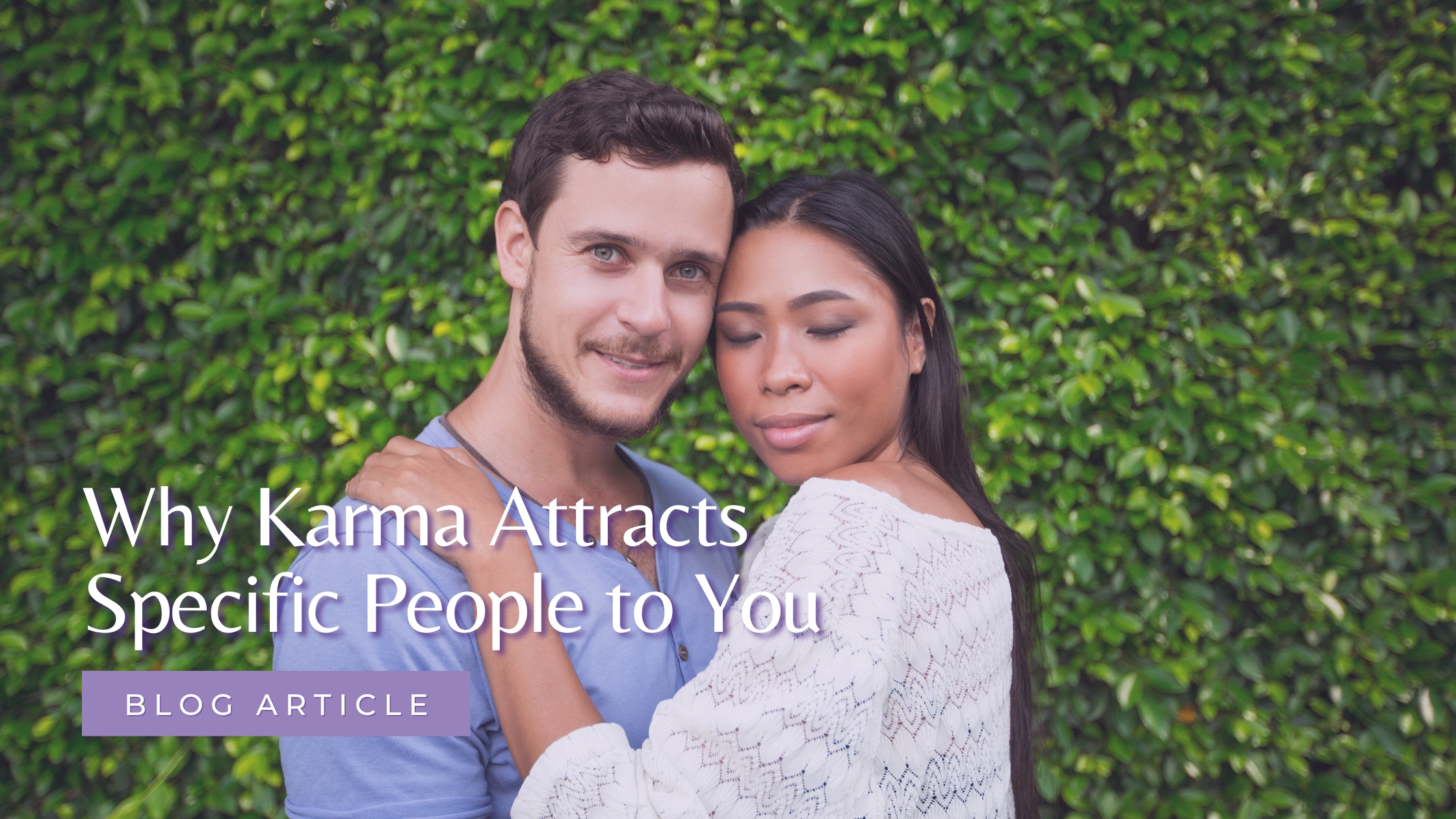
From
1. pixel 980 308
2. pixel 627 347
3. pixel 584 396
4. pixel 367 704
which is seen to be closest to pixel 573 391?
pixel 584 396

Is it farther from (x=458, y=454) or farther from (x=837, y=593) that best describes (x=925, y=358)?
(x=458, y=454)

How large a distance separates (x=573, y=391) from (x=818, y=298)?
572 millimetres

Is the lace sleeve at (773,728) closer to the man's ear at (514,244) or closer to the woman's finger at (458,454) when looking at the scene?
the woman's finger at (458,454)

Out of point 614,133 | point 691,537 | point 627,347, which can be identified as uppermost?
point 614,133

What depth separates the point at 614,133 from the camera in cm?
166

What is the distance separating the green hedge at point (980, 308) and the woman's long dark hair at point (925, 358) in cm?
55

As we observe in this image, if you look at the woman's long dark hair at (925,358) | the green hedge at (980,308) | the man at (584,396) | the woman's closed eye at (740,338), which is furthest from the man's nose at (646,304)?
the green hedge at (980,308)

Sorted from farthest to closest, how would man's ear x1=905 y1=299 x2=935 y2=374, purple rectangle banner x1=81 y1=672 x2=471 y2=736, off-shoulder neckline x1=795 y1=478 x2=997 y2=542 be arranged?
man's ear x1=905 y1=299 x2=935 y2=374
off-shoulder neckline x1=795 y1=478 x2=997 y2=542
purple rectangle banner x1=81 y1=672 x2=471 y2=736

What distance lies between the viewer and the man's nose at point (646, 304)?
5.32ft

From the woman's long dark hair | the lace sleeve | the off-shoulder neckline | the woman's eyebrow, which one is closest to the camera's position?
the lace sleeve

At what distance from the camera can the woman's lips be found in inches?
64.9

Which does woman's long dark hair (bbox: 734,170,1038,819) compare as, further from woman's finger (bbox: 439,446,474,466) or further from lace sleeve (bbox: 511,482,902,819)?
woman's finger (bbox: 439,446,474,466)

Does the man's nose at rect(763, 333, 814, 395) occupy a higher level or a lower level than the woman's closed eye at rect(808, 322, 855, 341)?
lower

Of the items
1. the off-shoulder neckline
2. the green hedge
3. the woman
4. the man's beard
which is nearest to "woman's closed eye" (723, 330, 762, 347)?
the woman
